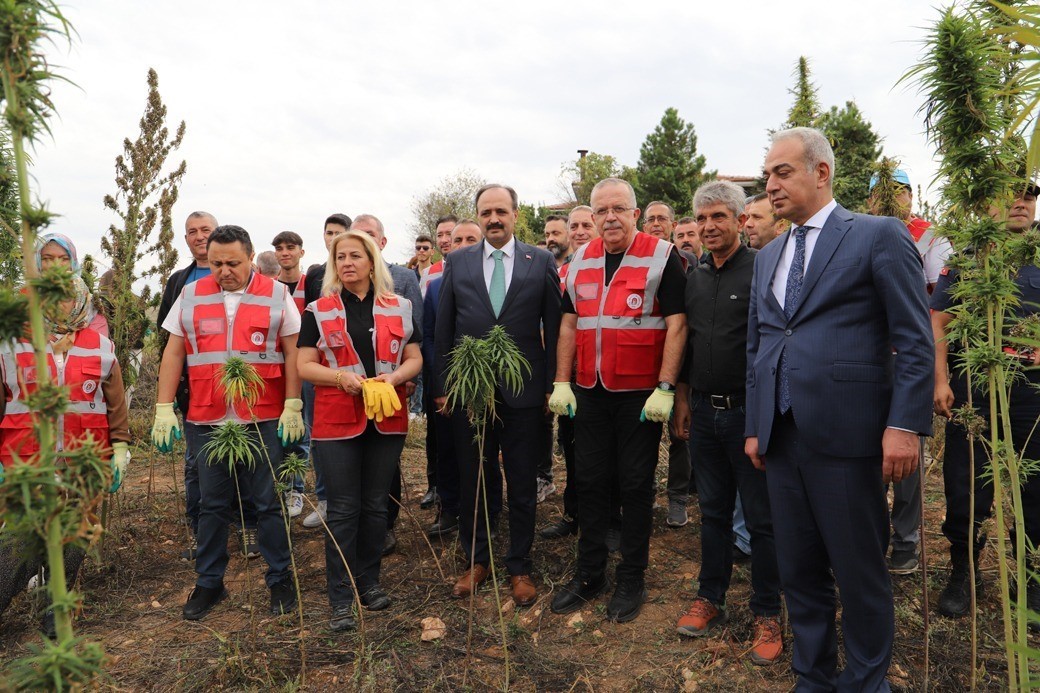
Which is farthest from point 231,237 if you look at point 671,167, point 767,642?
point 671,167

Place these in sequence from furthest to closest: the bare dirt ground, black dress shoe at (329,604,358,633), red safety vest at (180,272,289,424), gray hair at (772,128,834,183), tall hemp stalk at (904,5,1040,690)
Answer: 1. red safety vest at (180,272,289,424)
2. black dress shoe at (329,604,358,633)
3. the bare dirt ground
4. gray hair at (772,128,834,183)
5. tall hemp stalk at (904,5,1040,690)

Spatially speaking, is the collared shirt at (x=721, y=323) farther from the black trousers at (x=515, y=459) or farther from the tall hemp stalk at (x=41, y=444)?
the tall hemp stalk at (x=41, y=444)

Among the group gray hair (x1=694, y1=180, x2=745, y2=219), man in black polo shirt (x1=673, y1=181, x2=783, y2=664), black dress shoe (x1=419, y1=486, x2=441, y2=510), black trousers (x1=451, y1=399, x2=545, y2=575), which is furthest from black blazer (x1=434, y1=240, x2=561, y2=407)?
black dress shoe (x1=419, y1=486, x2=441, y2=510)

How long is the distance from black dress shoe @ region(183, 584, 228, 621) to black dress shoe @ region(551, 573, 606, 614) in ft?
7.44

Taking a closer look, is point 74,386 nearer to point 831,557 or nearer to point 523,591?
point 523,591

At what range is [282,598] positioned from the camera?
428 centimetres

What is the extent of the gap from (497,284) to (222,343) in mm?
1838

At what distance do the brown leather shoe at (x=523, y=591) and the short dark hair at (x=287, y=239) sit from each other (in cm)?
373

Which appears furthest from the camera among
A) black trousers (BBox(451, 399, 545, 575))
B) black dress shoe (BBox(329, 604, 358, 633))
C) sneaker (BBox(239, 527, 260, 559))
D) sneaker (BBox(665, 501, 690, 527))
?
sneaker (BBox(665, 501, 690, 527))

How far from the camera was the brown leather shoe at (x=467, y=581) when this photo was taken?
439 cm

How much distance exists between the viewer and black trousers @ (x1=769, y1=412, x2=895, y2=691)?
2.76 m

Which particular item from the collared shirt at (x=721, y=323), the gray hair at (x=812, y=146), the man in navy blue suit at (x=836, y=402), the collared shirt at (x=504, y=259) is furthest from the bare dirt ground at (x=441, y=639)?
the gray hair at (x=812, y=146)

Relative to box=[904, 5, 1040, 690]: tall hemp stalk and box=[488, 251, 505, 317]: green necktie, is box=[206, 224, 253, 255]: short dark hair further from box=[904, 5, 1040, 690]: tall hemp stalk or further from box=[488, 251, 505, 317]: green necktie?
box=[904, 5, 1040, 690]: tall hemp stalk

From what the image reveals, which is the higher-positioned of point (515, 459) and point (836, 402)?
point (836, 402)
